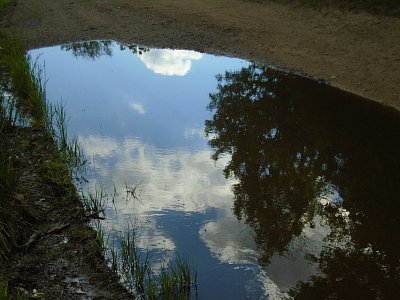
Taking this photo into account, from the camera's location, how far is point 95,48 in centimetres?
Result: 1237

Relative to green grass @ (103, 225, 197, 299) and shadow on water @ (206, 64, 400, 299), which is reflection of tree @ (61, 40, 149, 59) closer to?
shadow on water @ (206, 64, 400, 299)

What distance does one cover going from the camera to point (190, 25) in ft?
44.4

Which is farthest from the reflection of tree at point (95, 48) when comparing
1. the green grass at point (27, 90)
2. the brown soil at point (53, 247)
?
the brown soil at point (53, 247)

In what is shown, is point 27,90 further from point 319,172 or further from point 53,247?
point 319,172

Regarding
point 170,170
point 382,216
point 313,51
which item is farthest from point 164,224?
point 313,51

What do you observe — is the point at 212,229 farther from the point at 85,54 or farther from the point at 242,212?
the point at 85,54

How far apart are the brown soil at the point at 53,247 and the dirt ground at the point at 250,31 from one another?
234 inches

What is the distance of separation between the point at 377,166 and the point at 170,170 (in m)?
2.89

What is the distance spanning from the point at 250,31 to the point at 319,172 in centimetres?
693

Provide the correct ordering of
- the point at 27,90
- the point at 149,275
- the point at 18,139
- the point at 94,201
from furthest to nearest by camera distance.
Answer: the point at 27,90 < the point at 18,139 < the point at 94,201 < the point at 149,275

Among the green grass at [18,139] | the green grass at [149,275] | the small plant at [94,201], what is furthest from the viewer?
the small plant at [94,201]

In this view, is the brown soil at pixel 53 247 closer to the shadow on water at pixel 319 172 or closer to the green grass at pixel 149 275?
the green grass at pixel 149 275

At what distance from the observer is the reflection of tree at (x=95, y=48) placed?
1202 cm

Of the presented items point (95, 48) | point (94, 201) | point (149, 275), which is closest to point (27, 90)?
point (94, 201)
